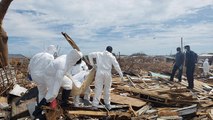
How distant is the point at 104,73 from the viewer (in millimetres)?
10336

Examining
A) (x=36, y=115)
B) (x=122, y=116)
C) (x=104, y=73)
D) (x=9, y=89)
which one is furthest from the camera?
(x=9, y=89)

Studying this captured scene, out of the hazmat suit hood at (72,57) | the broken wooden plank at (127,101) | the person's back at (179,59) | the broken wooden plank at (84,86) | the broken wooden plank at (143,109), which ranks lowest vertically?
the broken wooden plank at (143,109)

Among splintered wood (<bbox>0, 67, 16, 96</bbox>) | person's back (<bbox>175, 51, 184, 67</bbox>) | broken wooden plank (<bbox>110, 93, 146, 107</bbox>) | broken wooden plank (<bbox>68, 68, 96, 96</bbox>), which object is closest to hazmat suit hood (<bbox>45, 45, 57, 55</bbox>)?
broken wooden plank (<bbox>68, 68, 96, 96</bbox>)

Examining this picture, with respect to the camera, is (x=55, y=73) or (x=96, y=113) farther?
(x=96, y=113)

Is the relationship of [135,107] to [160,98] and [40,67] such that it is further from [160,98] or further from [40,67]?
[40,67]

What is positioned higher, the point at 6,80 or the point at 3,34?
the point at 3,34

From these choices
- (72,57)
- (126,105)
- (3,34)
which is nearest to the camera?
(72,57)

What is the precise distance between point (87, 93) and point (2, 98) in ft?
10.7

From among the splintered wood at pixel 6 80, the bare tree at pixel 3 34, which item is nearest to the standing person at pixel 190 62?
the splintered wood at pixel 6 80

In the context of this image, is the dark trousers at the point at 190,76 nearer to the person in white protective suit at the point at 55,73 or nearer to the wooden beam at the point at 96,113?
the wooden beam at the point at 96,113

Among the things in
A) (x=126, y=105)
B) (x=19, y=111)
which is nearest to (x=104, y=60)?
(x=126, y=105)

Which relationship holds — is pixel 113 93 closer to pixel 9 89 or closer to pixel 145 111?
pixel 145 111

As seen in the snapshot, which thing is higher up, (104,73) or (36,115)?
(104,73)

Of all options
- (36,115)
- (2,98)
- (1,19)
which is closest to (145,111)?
(36,115)
